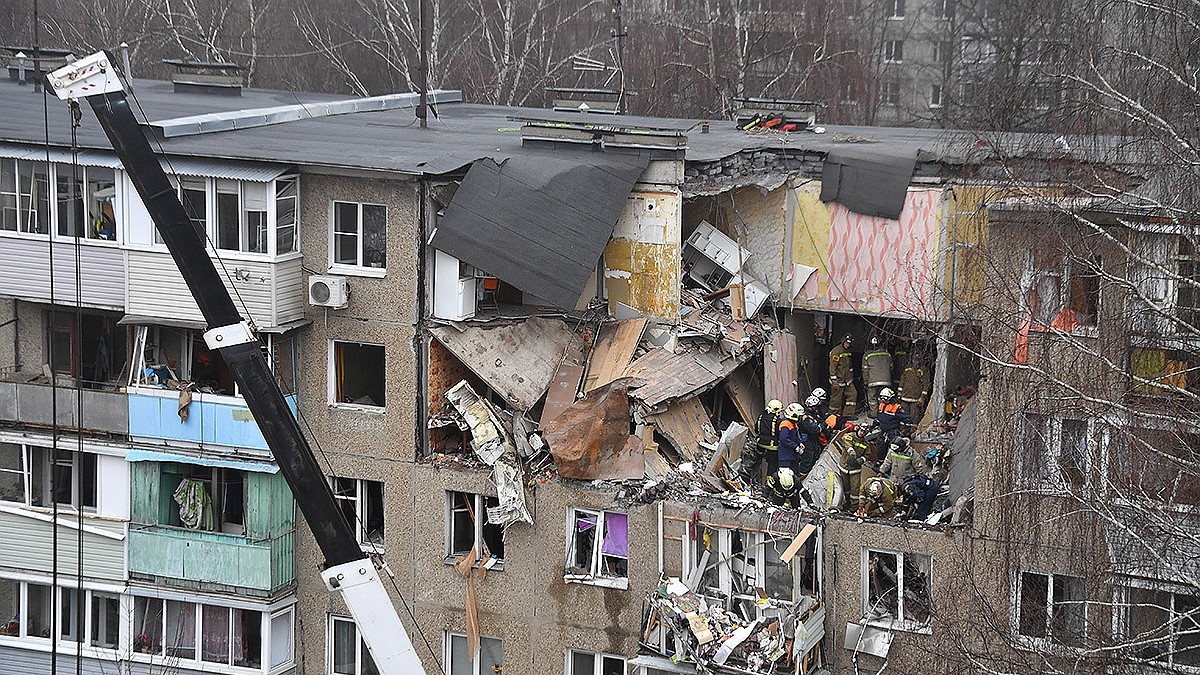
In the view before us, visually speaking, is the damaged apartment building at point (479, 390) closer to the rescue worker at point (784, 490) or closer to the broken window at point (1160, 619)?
the rescue worker at point (784, 490)

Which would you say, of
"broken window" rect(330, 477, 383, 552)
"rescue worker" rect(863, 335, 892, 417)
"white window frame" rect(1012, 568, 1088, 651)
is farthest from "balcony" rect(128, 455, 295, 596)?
"white window frame" rect(1012, 568, 1088, 651)

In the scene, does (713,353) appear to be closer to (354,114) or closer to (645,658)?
(645,658)

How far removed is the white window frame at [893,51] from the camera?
62781 millimetres

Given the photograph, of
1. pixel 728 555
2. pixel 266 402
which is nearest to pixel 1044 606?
pixel 728 555

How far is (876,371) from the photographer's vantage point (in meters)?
27.1

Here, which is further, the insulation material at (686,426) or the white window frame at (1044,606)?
the insulation material at (686,426)

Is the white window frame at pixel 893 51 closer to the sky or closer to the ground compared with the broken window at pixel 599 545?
closer to the sky

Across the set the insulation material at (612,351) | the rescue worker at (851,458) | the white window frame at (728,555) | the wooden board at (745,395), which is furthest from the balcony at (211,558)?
the rescue worker at (851,458)

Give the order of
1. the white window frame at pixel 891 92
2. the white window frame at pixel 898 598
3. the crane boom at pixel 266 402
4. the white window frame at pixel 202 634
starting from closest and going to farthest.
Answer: the crane boom at pixel 266 402 < the white window frame at pixel 898 598 < the white window frame at pixel 202 634 < the white window frame at pixel 891 92

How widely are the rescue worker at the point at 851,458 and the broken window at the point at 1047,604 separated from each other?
2.96 meters

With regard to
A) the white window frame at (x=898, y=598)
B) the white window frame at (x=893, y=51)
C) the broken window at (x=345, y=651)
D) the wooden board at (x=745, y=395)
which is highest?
the white window frame at (x=893, y=51)

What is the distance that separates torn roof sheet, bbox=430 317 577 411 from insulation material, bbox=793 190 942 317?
4.84m

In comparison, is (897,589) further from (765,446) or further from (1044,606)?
(765,446)

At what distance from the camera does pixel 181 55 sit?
60.3m
